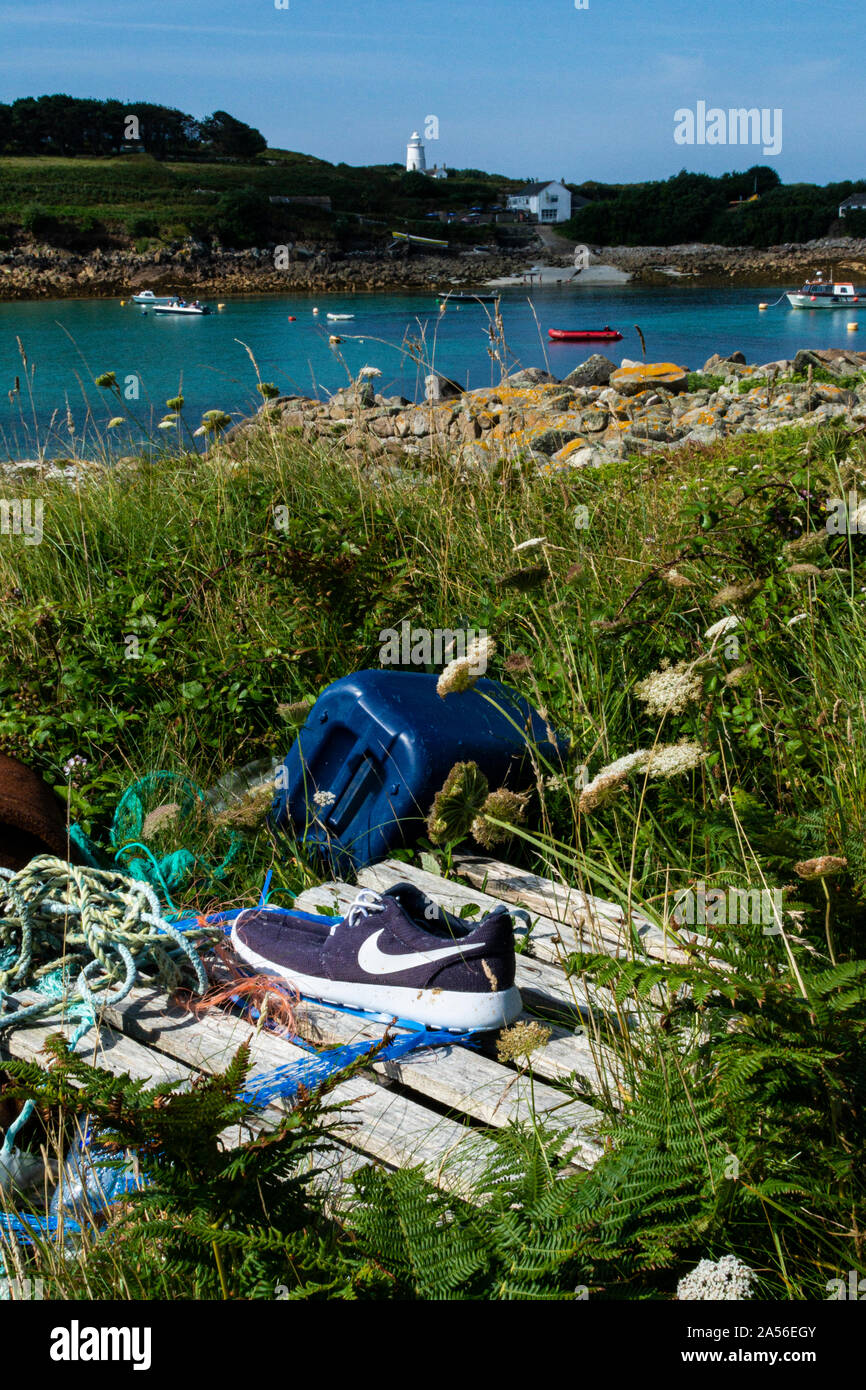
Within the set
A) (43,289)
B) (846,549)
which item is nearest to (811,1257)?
(846,549)

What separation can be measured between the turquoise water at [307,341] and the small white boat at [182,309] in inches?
28.5

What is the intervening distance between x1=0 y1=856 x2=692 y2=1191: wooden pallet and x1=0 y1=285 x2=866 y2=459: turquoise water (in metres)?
11.4

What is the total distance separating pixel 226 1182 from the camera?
1.38 m

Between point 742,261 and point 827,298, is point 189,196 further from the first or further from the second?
point 827,298

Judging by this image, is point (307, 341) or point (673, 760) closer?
point (673, 760)

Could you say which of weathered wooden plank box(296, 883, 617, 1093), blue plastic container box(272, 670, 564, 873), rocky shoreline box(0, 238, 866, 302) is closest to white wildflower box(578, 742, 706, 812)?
weathered wooden plank box(296, 883, 617, 1093)

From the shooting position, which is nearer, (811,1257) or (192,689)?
(811,1257)

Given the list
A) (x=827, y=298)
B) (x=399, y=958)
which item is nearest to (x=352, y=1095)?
(x=399, y=958)

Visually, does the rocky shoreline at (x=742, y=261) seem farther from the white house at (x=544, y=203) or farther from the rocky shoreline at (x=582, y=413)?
the rocky shoreline at (x=582, y=413)

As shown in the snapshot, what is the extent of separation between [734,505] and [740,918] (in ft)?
7.88

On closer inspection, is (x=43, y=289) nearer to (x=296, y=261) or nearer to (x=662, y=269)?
(x=296, y=261)

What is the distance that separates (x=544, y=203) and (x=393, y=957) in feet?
348

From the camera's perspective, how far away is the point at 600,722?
10.3ft
